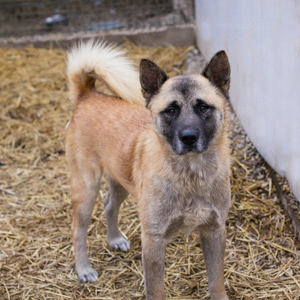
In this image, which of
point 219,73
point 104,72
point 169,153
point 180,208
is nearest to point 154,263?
point 180,208

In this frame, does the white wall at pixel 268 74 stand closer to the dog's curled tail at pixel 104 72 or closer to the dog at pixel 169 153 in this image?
the dog at pixel 169 153

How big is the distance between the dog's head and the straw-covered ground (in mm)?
1309

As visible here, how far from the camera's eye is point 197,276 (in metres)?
3.59

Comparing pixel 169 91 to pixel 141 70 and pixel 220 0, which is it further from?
Result: pixel 220 0

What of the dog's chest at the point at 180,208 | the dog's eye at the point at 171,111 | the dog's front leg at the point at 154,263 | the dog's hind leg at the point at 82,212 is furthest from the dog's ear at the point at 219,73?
the dog's hind leg at the point at 82,212

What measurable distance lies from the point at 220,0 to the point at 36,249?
3.65 m

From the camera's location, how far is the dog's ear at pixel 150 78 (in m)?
2.93

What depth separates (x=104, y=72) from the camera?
11.8 feet

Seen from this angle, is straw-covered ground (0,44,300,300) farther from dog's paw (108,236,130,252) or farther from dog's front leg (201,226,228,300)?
dog's front leg (201,226,228,300)

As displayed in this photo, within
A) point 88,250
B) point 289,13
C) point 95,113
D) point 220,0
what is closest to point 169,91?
point 95,113

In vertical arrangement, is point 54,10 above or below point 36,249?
above

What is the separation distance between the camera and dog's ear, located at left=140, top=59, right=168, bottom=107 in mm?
2930

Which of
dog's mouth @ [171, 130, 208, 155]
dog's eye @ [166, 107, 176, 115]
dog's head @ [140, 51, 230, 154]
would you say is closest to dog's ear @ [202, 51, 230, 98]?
dog's head @ [140, 51, 230, 154]

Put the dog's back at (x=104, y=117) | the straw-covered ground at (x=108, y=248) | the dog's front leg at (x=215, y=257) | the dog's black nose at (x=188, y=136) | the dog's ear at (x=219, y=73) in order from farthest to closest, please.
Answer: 1. the straw-covered ground at (x=108, y=248)
2. the dog's back at (x=104, y=117)
3. the dog's front leg at (x=215, y=257)
4. the dog's ear at (x=219, y=73)
5. the dog's black nose at (x=188, y=136)
